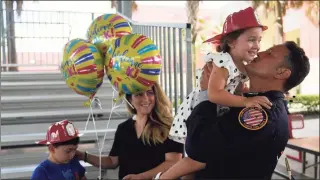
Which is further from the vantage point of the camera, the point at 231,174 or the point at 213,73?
the point at 213,73

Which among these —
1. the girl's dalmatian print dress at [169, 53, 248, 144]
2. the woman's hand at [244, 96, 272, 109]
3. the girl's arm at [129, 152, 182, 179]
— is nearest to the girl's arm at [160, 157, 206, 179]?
the girl's dalmatian print dress at [169, 53, 248, 144]

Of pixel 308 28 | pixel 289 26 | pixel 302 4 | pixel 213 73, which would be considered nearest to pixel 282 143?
pixel 213 73

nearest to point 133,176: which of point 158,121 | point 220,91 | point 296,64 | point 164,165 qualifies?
point 164,165

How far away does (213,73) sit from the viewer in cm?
157

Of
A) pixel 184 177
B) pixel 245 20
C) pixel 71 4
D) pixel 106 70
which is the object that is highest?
pixel 71 4

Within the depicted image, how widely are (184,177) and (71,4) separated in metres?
7.79

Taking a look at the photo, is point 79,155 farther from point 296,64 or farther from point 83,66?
point 296,64

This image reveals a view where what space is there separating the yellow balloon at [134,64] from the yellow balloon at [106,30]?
0.23m

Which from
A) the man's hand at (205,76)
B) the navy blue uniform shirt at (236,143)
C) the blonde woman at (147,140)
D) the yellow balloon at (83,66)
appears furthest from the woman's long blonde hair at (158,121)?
the navy blue uniform shirt at (236,143)

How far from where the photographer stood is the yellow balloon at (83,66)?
2256 millimetres

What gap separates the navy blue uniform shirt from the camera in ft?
4.55

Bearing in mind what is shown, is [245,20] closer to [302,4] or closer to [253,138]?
[253,138]

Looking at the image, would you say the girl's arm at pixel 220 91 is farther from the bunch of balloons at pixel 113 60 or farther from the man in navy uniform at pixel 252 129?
the bunch of balloons at pixel 113 60

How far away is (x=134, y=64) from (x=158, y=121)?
36cm
